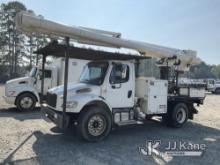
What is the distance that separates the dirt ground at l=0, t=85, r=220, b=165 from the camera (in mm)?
5793

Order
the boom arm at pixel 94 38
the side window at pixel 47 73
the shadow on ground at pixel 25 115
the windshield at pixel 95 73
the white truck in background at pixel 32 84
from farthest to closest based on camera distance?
Result: the side window at pixel 47 73, the white truck in background at pixel 32 84, the shadow on ground at pixel 25 115, the windshield at pixel 95 73, the boom arm at pixel 94 38

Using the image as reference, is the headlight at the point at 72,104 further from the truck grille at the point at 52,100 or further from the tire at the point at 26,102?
the tire at the point at 26,102

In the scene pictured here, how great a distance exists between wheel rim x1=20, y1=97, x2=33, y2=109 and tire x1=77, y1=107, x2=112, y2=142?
601 centimetres

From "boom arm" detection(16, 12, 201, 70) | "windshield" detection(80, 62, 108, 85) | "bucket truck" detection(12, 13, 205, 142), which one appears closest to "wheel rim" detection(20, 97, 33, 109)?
"bucket truck" detection(12, 13, 205, 142)

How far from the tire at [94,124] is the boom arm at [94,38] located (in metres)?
2.14

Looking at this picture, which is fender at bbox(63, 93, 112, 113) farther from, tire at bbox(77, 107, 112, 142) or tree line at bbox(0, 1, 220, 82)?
tree line at bbox(0, 1, 220, 82)

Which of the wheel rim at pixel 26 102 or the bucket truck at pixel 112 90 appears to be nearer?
the bucket truck at pixel 112 90

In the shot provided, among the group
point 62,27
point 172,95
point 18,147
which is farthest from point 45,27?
point 172,95

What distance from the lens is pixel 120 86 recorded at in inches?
316

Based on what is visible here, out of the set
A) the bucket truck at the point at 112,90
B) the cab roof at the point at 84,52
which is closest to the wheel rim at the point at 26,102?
the cab roof at the point at 84,52

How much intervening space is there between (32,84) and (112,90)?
612cm

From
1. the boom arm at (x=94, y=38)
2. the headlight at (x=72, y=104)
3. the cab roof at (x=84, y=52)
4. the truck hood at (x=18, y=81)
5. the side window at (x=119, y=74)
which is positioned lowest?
the headlight at (x=72, y=104)

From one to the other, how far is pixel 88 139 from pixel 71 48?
263 centimetres

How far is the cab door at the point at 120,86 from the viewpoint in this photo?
7.80 meters
